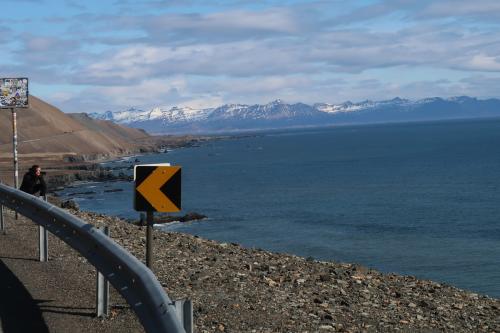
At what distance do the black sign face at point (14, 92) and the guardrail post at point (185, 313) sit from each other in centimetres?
1301

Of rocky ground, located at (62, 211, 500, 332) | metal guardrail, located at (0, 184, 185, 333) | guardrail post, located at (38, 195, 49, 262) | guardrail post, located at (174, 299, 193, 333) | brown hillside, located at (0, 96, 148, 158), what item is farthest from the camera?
brown hillside, located at (0, 96, 148, 158)

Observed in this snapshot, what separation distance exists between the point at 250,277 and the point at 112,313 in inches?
122

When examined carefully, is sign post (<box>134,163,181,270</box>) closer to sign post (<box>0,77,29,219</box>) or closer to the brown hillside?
sign post (<box>0,77,29,219</box>)

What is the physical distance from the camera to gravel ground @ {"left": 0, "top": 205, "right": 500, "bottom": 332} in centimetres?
796

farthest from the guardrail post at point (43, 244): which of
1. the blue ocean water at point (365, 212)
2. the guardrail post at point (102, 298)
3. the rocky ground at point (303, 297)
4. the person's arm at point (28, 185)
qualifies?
the blue ocean water at point (365, 212)

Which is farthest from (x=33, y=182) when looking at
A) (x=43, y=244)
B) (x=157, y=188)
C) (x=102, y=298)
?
(x=157, y=188)

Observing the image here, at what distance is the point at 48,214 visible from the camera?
32.0 feet

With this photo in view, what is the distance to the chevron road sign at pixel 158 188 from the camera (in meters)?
7.24

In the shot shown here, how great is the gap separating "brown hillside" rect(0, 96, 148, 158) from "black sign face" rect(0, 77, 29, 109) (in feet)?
390

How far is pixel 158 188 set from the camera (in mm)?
7266

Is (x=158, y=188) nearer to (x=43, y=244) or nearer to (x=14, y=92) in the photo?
(x=43, y=244)

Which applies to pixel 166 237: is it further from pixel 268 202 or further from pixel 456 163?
pixel 456 163

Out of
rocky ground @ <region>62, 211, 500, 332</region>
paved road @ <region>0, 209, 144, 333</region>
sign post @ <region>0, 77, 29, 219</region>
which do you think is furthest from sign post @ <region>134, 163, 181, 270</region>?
sign post @ <region>0, 77, 29, 219</region>

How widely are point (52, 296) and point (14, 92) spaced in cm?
975
